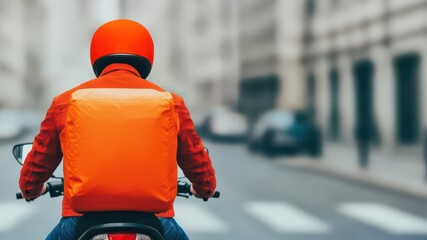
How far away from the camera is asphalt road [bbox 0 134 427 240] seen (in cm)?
966

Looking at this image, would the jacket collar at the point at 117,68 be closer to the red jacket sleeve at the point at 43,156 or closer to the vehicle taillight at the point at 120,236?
the red jacket sleeve at the point at 43,156

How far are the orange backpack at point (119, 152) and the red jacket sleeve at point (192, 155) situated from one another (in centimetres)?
11

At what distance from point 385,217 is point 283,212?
4.43ft

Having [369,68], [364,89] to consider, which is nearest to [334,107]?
[364,89]

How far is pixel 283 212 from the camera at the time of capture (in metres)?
11.8

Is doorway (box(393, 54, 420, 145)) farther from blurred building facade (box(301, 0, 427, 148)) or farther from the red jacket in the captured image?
the red jacket

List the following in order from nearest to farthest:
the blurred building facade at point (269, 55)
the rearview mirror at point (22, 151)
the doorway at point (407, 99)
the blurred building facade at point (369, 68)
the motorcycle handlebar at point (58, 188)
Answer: the rearview mirror at point (22, 151), the motorcycle handlebar at point (58, 188), the doorway at point (407, 99), the blurred building facade at point (369, 68), the blurred building facade at point (269, 55)

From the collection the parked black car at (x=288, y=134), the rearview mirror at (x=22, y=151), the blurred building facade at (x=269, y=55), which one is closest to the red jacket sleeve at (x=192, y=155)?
the rearview mirror at (x=22, y=151)

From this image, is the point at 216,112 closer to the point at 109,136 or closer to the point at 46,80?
the point at 109,136

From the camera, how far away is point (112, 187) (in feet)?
9.61

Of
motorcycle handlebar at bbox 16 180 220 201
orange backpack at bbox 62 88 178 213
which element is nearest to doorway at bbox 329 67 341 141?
motorcycle handlebar at bbox 16 180 220 201

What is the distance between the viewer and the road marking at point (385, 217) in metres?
10.1

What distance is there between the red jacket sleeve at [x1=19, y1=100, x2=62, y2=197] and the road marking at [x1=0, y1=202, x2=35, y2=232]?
22.4ft

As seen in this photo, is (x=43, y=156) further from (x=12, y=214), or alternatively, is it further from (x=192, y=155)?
(x=12, y=214)
